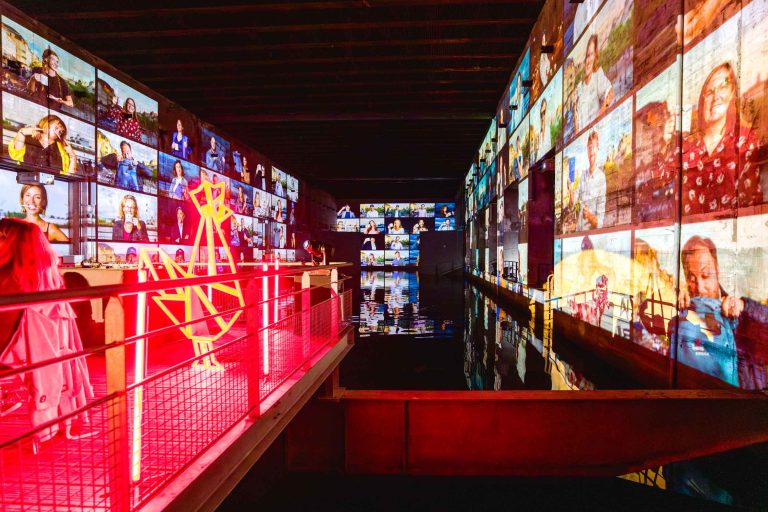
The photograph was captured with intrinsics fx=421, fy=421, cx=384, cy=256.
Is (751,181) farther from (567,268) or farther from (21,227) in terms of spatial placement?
(21,227)

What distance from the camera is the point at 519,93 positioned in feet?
33.2

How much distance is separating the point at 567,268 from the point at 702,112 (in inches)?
146

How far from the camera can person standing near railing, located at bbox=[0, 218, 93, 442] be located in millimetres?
2041

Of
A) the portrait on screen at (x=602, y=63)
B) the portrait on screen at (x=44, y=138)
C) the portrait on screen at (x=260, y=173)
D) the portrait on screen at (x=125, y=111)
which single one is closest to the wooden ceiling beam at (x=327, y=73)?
the portrait on screen at (x=125, y=111)

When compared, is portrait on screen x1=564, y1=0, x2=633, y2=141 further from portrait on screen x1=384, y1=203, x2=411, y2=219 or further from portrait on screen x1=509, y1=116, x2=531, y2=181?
portrait on screen x1=384, y1=203, x2=411, y2=219

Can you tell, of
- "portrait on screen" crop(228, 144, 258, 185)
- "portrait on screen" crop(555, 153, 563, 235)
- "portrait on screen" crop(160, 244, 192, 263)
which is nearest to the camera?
"portrait on screen" crop(555, 153, 563, 235)

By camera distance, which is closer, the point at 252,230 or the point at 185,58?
the point at 185,58

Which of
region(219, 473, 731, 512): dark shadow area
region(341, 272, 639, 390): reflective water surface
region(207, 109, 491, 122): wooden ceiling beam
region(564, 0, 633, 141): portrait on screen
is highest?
region(207, 109, 491, 122): wooden ceiling beam

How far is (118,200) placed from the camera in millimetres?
9430

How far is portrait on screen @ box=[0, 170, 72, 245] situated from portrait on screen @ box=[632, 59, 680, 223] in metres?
8.27

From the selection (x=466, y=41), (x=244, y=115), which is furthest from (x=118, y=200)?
(x=466, y=41)

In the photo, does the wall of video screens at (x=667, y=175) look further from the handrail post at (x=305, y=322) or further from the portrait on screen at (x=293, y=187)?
the portrait on screen at (x=293, y=187)

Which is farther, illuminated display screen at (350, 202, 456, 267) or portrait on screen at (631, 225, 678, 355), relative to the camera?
illuminated display screen at (350, 202, 456, 267)

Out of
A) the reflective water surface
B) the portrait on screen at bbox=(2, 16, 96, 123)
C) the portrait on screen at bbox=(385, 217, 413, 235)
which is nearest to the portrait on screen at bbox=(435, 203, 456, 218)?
the portrait on screen at bbox=(385, 217, 413, 235)
